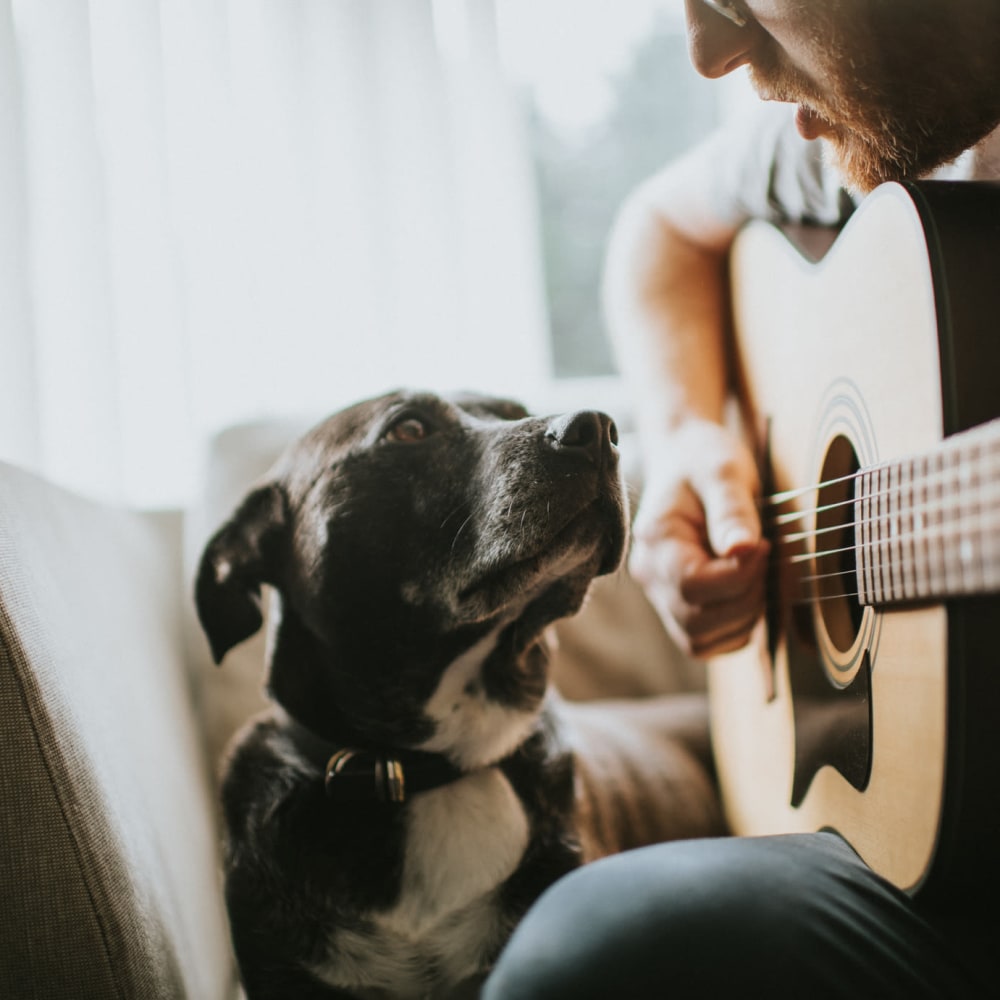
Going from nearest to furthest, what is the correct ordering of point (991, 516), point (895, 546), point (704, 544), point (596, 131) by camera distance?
point (991, 516) < point (895, 546) < point (704, 544) < point (596, 131)

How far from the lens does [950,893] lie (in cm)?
64

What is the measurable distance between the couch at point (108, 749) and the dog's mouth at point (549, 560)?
40cm

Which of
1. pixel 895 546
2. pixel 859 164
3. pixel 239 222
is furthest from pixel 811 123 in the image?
pixel 239 222

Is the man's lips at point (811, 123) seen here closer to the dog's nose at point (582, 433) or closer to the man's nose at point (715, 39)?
the man's nose at point (715, 39)

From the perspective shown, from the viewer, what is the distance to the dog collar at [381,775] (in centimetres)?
92

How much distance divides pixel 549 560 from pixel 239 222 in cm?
126

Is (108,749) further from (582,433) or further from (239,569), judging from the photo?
(582,433)

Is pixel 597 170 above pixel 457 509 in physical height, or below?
above

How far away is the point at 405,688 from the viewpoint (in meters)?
0.98

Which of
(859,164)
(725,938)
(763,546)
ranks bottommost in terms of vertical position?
(725,938)

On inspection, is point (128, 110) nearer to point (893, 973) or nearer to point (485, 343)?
point (485, 343)

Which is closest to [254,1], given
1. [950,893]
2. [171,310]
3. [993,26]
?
[171,310]

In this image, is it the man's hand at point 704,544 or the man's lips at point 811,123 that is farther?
the man's hand at point 704,544

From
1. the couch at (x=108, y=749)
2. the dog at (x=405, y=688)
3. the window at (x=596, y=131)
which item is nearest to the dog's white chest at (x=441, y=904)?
the dog at (x=405, y=688)
